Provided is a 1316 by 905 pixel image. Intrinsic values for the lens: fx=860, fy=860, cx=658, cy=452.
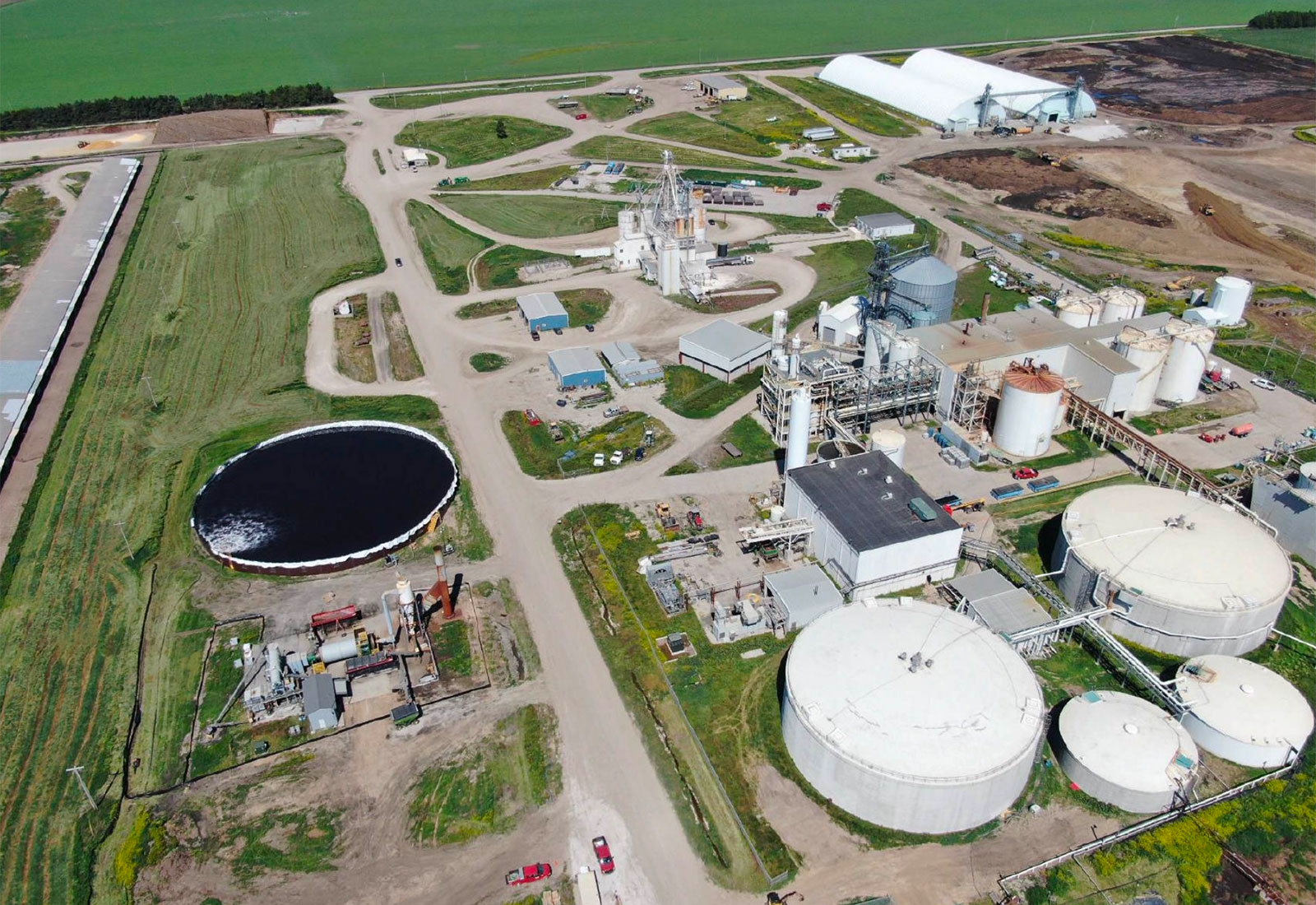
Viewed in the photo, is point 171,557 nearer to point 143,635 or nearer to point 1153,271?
point 143,635

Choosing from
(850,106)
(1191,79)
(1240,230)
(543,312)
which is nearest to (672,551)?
(543,312)

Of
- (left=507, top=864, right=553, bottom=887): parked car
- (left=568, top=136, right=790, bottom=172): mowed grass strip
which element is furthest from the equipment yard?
(left=568, top=136, right=790, bottom=172): mowed grass strip

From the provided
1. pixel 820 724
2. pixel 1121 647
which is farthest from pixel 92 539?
pixel 1121 647

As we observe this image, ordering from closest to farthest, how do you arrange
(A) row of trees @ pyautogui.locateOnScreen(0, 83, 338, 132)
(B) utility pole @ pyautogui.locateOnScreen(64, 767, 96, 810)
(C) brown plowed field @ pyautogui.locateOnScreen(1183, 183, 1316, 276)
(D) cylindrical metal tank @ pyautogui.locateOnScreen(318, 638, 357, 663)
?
1. (B) utility pole @ pyautogui.locateOnScreen(64, 767, 96, 810)
2. (D) cylindrical metal tank @ pyautogui.locateOnScreen(318, 638, 357, 663)
3. (C) brown plowed field @ pyautogui.locateOnScreen(1183, 183, 1316, 276)
4. (A) row of trees @ pyautogui.locateOnScreen(0, 83, 338, 132)

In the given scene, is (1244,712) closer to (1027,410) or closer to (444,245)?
(1027,410)

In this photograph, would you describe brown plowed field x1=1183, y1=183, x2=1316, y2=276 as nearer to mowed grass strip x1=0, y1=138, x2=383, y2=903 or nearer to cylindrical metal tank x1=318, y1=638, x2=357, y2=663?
mowed grass strip x1=0, y1=138, x2=383, y2=903

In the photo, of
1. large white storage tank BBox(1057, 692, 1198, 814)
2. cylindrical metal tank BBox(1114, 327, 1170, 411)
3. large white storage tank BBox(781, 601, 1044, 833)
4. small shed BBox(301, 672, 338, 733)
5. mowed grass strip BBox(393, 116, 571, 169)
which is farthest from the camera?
mowed grass strip BBox(393, 116, 571, 169)

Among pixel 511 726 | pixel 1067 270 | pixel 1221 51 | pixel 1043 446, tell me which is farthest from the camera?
pixel 1221 51
